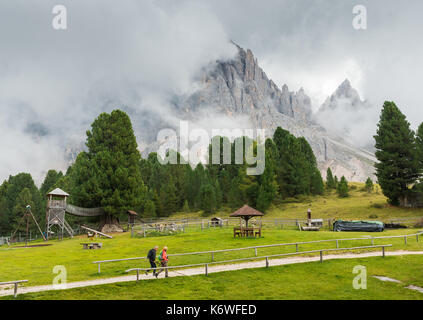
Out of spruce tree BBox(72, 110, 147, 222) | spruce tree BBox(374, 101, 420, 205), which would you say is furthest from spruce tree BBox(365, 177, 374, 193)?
spruce tree BBox(72, 110, 147, 222)

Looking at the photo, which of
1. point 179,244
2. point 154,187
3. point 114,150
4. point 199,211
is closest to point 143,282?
point 179,244

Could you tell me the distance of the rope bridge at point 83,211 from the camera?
4328 cm

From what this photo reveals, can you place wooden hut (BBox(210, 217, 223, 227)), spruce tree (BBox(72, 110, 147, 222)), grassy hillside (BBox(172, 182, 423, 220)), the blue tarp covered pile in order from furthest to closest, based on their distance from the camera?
spruce tree (BBox(72, 110, 147, 222)) < grassy hillside (BBox(172, 182, 423, 220)) < wooden hut (BBox(210, 217, 223, 227)) < the blue tarp covered pile

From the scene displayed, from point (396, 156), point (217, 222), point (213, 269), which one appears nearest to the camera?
point (213, 269)

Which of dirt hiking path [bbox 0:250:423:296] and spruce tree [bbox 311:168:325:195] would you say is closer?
dirt hiking path [bbox 0:250:423:296]

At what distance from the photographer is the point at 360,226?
104ft

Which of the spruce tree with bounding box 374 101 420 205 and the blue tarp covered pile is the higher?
the spruce tree with bounding box 374 101 420 205

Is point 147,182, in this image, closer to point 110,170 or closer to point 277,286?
point 110,170

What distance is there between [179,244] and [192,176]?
54.7m

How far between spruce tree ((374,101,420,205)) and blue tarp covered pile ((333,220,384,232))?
17.6m

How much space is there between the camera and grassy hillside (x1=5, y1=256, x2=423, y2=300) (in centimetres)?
1166

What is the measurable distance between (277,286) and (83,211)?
1510 inches

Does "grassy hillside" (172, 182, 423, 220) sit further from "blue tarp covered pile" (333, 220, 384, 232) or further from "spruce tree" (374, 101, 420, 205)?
"blue tarp covered pile" (333, 220, 384, 232)

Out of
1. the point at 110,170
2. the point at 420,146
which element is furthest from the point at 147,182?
the point at 420,146
